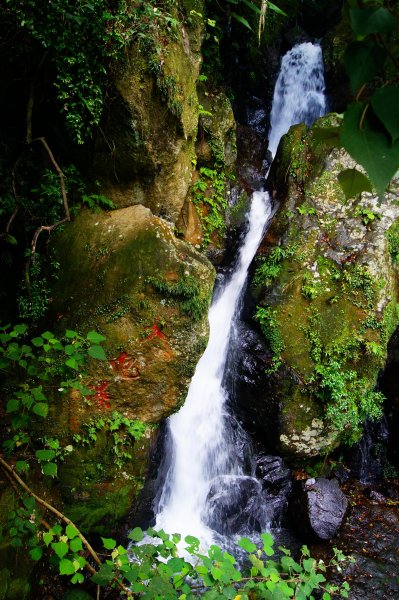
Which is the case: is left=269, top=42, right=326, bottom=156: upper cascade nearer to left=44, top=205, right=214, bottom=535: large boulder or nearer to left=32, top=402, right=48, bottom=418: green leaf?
left=44, top=205, right=214, bottom=535: large boulder

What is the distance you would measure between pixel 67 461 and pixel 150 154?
3625 mm

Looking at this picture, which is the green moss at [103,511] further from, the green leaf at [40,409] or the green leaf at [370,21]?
the green leaf at [370,21]

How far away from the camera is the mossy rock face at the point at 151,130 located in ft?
13.9

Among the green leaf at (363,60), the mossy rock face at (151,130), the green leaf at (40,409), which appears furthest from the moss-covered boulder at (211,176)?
the green leaf at (363,60)

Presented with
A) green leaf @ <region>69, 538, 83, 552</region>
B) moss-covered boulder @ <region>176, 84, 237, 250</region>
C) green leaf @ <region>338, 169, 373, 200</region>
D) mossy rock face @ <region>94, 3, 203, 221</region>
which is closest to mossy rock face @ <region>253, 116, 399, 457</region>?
moss-covered boulder @ <region>176, 84, 237, 250</region>

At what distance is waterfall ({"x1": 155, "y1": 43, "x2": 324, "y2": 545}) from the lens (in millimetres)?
5223

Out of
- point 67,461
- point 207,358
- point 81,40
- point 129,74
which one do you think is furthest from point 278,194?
point 67,461

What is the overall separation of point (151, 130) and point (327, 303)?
391 cm

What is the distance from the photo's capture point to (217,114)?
24.1 ft

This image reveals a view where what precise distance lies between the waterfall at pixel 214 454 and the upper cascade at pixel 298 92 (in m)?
3.82

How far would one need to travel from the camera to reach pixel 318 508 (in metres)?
5.37

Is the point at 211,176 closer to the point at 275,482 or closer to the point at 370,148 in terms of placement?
the point at 275,482

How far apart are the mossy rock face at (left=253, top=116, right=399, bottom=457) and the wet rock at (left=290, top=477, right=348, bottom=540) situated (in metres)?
0.49

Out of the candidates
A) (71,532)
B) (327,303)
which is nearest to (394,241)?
(327,303)
